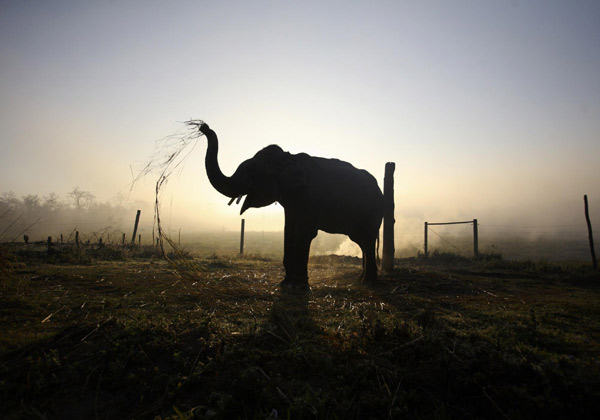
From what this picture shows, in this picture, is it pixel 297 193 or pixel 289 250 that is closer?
pixel 297 193

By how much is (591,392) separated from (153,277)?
7843 mm

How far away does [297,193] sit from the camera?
6.47 metres

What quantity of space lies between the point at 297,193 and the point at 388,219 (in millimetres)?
4689

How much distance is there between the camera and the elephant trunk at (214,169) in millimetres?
6000

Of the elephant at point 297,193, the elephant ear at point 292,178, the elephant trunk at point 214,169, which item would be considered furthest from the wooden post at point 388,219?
the elephant trunk at point 214,169

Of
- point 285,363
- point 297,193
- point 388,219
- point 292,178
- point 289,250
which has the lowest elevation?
point 285,363

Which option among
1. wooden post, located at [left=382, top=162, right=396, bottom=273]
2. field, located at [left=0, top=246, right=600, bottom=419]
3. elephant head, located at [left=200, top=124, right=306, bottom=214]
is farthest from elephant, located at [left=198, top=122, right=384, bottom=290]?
wooden post, located at [left=382, top=162, right=396, bottom=273]

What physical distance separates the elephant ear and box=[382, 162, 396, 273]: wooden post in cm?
455

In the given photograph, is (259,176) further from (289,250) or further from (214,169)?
(289,250)

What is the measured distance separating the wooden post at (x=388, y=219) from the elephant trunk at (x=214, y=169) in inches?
226

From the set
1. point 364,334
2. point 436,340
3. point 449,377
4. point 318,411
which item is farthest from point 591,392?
point 364,334

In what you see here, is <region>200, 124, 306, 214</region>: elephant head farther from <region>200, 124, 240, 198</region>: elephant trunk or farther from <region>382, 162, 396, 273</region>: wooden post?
<region>382, 162, 396, 273</region>: wooden post

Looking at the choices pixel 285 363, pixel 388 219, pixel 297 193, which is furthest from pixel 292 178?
pixel 388 219

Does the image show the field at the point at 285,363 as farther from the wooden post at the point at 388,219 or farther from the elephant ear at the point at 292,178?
the wooden post at the point at 388,219
